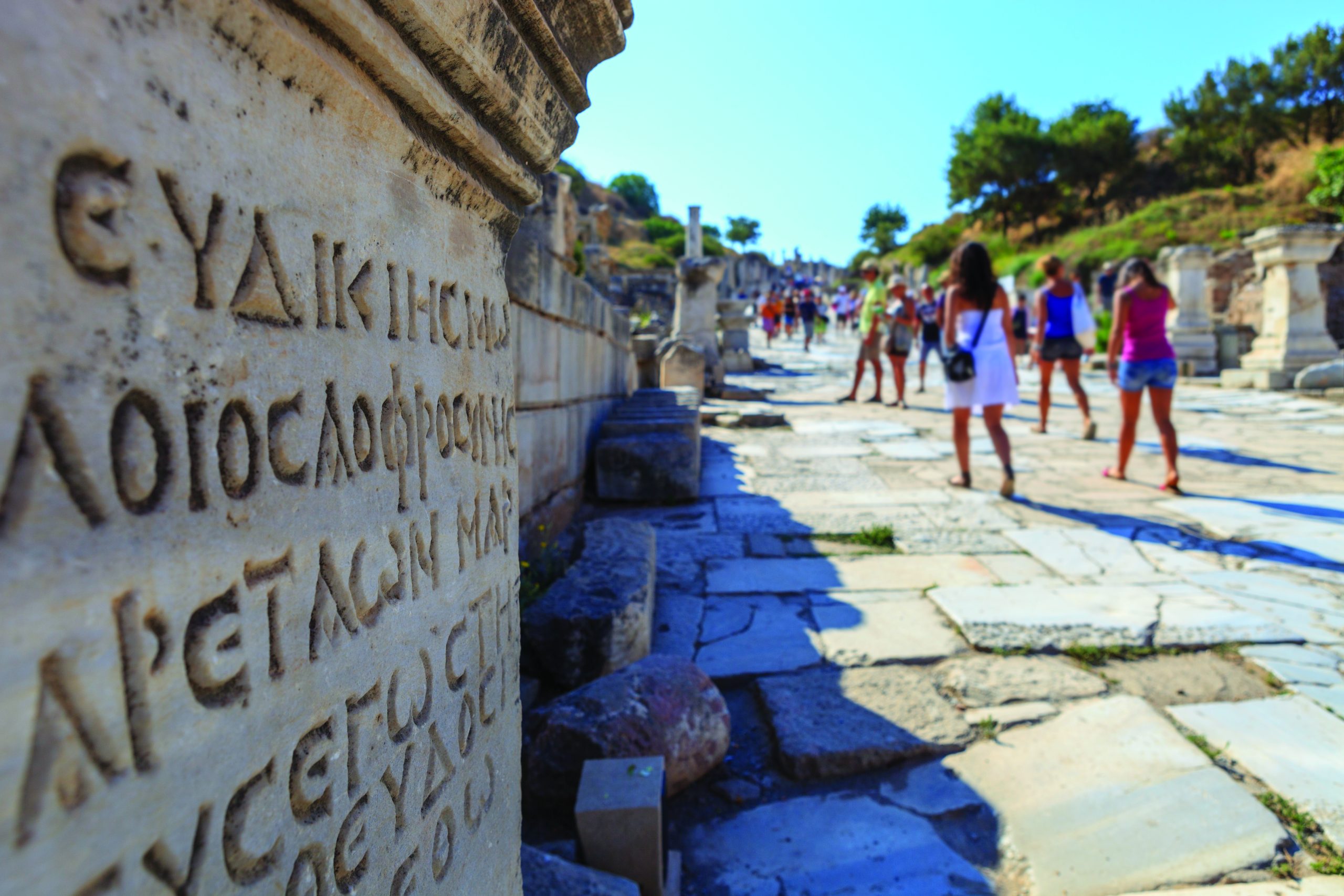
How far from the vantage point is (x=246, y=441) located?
1.84 ft

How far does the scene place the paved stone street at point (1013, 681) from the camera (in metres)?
1.62

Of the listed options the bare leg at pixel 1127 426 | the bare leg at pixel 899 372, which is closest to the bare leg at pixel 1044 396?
the bare leg at pixel 899 372

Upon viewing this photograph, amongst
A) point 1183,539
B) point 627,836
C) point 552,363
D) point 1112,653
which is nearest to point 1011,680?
point 1112,653

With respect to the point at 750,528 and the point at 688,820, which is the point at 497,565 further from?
the point at 750,528

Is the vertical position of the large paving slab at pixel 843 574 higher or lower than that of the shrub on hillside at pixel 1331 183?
lower

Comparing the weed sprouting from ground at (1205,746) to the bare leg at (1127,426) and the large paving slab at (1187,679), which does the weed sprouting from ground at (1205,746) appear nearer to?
the large paving slab at (1187,679)

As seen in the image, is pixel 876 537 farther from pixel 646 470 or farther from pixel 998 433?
pixel 646 470

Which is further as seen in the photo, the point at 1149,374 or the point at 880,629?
the point at 1149,374

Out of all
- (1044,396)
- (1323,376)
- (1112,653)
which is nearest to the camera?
(1112,653)

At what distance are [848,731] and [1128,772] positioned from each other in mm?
672

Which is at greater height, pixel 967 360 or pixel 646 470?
pixel 967 360

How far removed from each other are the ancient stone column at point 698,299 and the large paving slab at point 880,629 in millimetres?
9524

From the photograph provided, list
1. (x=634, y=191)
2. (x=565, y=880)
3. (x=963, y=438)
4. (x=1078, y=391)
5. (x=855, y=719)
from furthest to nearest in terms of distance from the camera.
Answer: (x=634, y=191)
(x=1078, y=391)
(x=963, y=438)
(x=855, y=719)
(x=565, y=880)

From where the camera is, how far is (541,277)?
322 cm
